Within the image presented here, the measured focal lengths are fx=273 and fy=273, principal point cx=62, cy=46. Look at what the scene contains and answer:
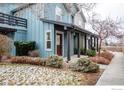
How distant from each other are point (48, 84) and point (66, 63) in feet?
2.64

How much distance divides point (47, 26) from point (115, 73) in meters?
1.90

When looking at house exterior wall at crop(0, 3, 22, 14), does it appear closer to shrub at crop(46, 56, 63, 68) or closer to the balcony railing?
the balcony railing

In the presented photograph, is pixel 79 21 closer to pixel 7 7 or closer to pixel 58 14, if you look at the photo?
pixel 58 14

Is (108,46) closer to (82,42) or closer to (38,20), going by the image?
(82,42)

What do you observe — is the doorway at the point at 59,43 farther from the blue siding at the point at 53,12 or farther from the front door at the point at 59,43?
the blue siding at the point at 53,12

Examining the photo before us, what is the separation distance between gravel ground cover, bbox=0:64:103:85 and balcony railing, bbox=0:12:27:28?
932 mm

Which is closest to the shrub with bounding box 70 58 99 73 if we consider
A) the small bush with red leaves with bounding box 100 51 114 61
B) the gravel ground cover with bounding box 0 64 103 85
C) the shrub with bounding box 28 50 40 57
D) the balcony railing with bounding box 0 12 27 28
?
the gravel ground cover with bounding box 0 64 103 85

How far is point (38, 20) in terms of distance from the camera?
6.34 meters

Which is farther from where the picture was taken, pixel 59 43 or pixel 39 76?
pixel 59 43

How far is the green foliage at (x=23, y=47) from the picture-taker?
20.2 ft

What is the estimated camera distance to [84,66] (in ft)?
20.5

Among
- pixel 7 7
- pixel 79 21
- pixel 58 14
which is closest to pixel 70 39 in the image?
pixel 79 21

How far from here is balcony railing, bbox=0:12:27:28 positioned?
6160 mm

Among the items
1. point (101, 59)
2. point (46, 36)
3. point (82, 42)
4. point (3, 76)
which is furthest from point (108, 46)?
point (3, 76)
